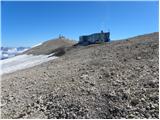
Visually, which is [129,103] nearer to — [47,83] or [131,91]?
[131,91]

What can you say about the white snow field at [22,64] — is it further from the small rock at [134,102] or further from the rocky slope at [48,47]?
the small rock at [134,102]

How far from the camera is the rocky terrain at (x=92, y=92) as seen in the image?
7.59 m

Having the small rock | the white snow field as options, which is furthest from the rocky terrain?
the white snow field

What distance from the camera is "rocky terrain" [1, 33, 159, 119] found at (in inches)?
299

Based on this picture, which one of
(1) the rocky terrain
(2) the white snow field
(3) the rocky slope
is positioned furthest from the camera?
(3) the rocky slope

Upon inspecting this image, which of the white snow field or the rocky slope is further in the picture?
the rocky slope

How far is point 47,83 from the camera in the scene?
1088 centimetres

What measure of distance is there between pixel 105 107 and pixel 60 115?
139 cm

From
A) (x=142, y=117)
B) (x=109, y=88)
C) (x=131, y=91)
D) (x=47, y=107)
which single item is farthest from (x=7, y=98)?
(x=142, y=117)

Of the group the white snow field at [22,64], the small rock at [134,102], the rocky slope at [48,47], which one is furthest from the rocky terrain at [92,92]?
the rocky slope at [48,47]

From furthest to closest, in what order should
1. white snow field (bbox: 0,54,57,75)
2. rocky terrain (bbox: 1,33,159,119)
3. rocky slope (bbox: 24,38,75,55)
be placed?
rocky slope (bbox: 24,38,75,55)
white snow field (bbox: 0,54,57,75)
rocky terrain (bbox: 1,33,159,119)

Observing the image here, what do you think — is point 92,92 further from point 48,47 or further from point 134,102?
point 48,47

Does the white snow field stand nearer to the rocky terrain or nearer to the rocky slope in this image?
the rocky slope

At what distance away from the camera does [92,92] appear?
8.86 metres
